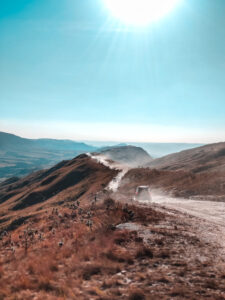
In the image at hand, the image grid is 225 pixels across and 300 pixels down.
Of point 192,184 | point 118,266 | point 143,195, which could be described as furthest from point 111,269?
point 192,184

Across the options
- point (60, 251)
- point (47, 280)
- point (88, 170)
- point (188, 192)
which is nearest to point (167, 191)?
point (188, 192)

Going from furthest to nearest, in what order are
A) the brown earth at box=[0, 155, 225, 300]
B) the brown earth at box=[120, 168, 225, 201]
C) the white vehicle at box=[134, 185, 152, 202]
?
the white vehicle at box=[134, 185, 152, 202] < the brown earth at box=[120, 168, 225, 201] < the brown earth at box=[0, 155, 225, 300]

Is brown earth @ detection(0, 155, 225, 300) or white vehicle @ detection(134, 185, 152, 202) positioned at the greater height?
brown earth @ detection(0, 155, 225, 300)

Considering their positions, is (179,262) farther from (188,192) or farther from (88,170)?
(88,170)

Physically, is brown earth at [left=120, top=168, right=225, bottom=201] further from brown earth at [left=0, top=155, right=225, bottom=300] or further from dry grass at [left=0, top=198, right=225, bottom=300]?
dry grass at [left=0, top=198, right=225, bottom=300]

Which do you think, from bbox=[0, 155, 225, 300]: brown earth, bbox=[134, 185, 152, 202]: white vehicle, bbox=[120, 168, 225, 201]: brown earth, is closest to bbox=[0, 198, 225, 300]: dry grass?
bbox=[0, 155, 225, 300]: brown earth

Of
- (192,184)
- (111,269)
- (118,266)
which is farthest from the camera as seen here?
(192,184)

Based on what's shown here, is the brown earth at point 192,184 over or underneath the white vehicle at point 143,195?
over

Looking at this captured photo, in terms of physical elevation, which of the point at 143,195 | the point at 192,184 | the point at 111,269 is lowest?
the point at 143,195

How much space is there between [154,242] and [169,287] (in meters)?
3.78

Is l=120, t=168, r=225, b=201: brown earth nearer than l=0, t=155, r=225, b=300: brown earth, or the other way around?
l=0, t=155, r=225, b=300: brown earth

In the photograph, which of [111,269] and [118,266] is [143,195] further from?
[111,269]

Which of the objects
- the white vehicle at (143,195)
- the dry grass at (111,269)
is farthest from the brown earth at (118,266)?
the white vehicle at (143,195)

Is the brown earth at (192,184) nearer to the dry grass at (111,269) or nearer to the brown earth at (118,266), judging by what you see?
the brown earth at (118,266)
